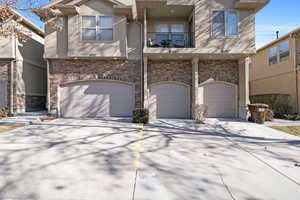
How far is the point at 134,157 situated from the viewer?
5.06 m

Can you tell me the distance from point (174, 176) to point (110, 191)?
56.5 inches

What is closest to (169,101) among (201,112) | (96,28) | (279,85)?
(201,112)

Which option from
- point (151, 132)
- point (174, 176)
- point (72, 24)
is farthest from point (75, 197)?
point (72, 24)

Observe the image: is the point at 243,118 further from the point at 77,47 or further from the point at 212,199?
the point at 77,47

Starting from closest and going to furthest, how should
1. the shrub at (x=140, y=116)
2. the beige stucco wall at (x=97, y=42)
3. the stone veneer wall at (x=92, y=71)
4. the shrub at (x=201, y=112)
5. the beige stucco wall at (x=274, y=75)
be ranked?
Answer: the shrub at (x=140, y=116) < the shrub at (x=201, y=112) < the beige stucco wall at (x=97, y=42) < the stone veneer wall at (x=92, y=71) < the beige stucco wall at (x=274, y=75)

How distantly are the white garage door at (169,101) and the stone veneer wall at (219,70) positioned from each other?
1621mm

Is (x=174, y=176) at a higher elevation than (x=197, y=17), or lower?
lower

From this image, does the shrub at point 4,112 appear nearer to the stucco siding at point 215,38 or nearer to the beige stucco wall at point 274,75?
the stucco siding at point 215,38

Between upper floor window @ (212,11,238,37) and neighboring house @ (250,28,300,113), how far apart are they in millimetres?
5549

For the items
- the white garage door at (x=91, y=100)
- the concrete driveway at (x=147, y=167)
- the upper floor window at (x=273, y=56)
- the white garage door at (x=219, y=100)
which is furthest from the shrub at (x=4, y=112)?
the upper floor window at (x=273, y=56)

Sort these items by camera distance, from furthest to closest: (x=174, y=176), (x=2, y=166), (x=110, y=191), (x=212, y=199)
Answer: (x=2, y=166)
(x=174, y=176)
(x=110, y=191)
(x=212, y=199)

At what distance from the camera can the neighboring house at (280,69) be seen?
13.5 metres

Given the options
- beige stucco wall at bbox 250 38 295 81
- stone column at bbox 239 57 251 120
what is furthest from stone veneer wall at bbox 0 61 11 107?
beige stucco wall at bbox 250 38 295 81

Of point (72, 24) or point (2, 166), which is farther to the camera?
point (72, 24)
